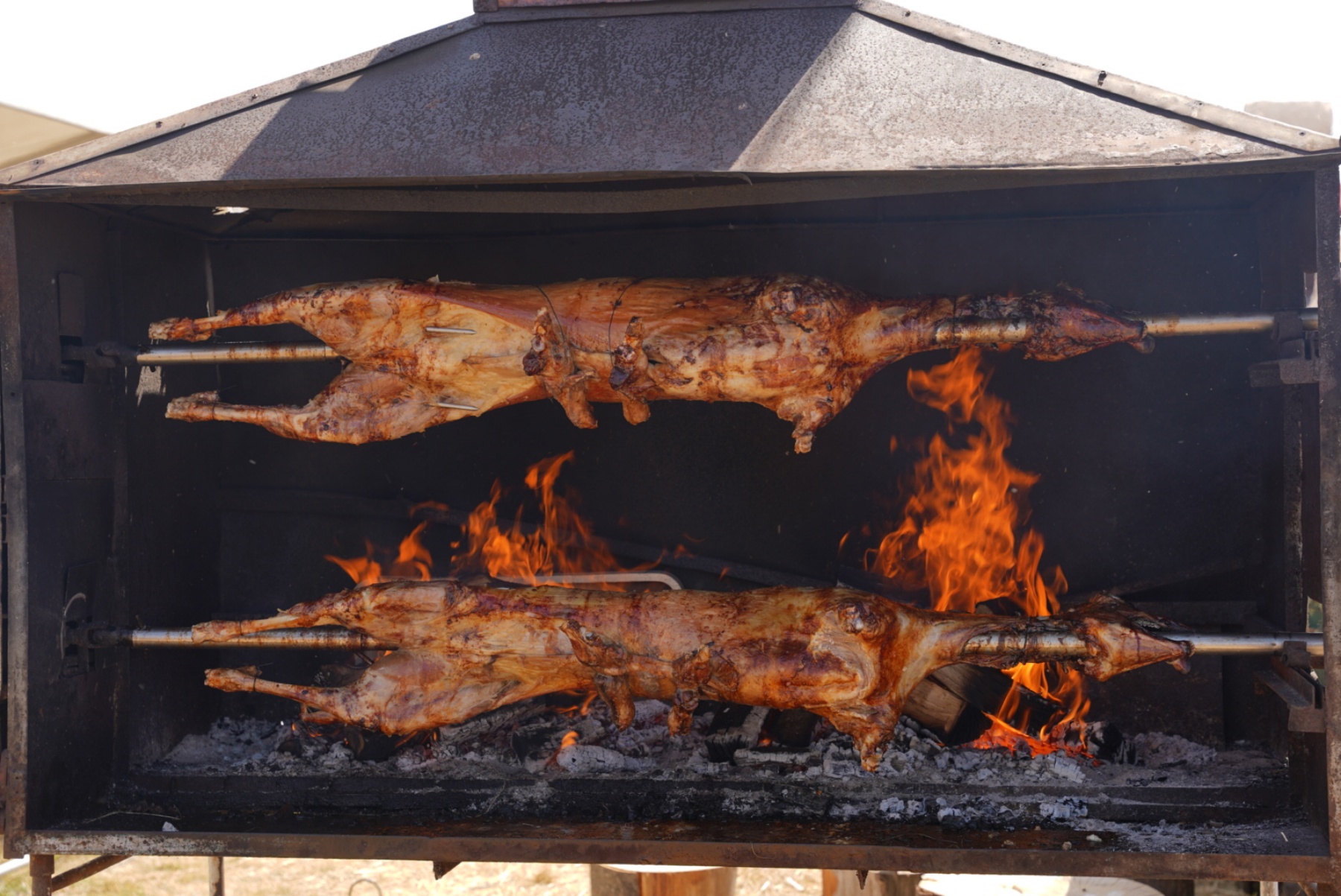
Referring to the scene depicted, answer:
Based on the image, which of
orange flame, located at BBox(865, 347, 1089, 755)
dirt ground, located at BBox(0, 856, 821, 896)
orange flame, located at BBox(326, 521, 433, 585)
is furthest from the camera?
dirt ground, located at BBox(0, 856, 821, 896)

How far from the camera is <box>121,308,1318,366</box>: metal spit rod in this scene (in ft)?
8.59

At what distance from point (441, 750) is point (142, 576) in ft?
4.24

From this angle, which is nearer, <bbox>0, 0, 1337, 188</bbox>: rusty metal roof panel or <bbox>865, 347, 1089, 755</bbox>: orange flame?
<bbox>0, 0, 1337, 188</bbox>: rusty metal roof panel

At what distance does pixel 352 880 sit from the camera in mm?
5332

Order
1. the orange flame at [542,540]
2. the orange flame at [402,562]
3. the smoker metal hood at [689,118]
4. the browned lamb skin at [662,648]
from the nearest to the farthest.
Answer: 1. the smoker metal hood at [689,118]
2. the browned lamb skin at [662,648]
3. the orange flame at [542,540]
4. the orange flame at [402,562]

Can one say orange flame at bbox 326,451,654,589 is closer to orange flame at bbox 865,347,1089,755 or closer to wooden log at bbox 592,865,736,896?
orange flame at bbox 865,347,1089,755

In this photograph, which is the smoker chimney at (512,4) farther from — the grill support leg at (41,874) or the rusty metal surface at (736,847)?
the grill support leg at (41,874)

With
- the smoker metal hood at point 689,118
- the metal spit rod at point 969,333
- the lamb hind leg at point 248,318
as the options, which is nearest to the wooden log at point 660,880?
the metal spit rod at point 969,333

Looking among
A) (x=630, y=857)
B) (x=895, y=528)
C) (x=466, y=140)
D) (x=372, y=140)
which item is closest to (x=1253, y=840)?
(x=895, y=528)

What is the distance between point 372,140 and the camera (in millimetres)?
2691

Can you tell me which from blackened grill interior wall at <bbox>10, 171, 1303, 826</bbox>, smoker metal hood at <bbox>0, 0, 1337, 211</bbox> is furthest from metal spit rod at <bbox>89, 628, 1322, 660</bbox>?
smoker metal hood at <bbox>0, 0, 1337, 211</bbox>

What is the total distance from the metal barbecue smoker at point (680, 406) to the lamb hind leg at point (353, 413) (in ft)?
0.67

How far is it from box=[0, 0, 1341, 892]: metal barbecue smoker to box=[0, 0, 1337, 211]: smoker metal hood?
14 mm

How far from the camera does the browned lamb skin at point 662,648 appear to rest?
277 cm
